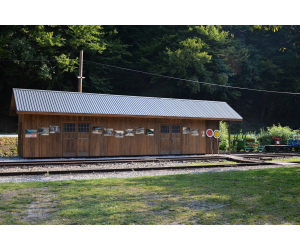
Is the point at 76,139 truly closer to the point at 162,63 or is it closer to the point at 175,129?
the point at 175,129

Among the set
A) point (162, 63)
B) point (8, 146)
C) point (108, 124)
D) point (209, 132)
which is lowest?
point (8, 146)

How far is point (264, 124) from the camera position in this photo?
54.0 m

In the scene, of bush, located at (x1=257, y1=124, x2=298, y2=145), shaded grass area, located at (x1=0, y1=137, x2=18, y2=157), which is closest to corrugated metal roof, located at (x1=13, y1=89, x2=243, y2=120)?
shaded grass area, located at (x1=0, y1=137, x2=18, y2=157)

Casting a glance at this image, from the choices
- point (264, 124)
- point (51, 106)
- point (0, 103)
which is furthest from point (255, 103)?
point (51, 106)

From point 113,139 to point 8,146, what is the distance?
27.9ft

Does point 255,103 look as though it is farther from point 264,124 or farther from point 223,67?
point 223,67

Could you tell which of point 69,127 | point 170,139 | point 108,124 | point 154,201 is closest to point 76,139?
point 69,127

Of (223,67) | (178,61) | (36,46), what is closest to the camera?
(36,46)

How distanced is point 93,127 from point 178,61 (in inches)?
978

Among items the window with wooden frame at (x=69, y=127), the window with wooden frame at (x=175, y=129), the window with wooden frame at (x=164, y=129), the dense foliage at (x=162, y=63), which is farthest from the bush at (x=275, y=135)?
the window with wooden frame at (x=69, y=127)

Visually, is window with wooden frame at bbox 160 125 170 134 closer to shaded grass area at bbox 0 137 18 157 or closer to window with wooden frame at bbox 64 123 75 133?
window with wooden frame at bbox 64 123 75 133

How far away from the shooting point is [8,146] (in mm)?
24141

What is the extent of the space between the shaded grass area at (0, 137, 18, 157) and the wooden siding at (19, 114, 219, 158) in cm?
400

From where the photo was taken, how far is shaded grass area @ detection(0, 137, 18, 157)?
2388 centimetres
